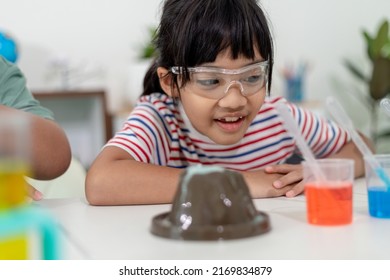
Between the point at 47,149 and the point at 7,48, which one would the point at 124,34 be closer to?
the point at 7,48

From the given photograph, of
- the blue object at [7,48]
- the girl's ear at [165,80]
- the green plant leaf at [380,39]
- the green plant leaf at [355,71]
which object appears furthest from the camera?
the green plant leaf at [355,71]

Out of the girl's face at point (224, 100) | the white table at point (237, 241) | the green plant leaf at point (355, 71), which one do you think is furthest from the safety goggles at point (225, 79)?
the green plant leaf at point (355, 71)

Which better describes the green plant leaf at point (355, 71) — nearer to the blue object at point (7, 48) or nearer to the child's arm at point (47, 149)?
the blue object at point (7, 48)

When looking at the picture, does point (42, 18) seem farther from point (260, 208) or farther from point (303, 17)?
point (260, 208)

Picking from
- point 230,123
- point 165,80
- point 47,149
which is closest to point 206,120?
point 230,123

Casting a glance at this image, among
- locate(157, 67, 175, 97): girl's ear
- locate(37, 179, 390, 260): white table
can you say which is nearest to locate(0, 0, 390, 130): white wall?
locate(157, 67, 175, 97): girl's ear

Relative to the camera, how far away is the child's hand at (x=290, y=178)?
1217 millimetres

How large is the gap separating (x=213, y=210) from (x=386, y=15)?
3286 millimetres

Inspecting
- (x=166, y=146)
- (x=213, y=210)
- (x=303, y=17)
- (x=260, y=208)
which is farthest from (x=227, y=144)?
(x=303, y=17)

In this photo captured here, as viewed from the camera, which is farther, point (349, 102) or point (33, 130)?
point (349, 102)

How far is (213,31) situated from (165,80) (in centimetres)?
21

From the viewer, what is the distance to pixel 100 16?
142 inches

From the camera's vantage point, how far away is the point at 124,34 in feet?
12.0

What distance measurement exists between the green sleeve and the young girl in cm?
23
